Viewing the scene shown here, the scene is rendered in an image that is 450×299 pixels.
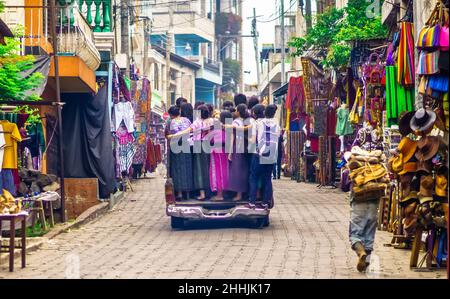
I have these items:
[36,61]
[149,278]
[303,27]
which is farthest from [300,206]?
[303,27]

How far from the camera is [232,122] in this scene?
18.1m

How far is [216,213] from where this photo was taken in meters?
17.7

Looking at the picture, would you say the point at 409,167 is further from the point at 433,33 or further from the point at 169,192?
the point at 169,192

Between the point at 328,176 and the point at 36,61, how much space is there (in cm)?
1327

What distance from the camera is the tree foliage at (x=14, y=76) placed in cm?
1767

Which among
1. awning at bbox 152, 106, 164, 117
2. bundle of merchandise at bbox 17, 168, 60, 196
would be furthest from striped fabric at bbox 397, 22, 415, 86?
awning at bbox 152, 106, 164, 117

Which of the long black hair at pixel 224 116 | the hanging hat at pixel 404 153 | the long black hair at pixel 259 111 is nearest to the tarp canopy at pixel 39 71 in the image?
the long black hair at pixel 224 116

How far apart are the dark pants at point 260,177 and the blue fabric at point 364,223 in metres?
4.99

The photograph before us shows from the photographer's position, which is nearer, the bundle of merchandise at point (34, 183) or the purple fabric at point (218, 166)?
the purple fabric at point (218, 166)

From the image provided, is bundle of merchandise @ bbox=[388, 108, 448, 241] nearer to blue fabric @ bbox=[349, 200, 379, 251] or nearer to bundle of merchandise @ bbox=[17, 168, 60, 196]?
blue fabric @ bbox=[349, 200, 379, 251]

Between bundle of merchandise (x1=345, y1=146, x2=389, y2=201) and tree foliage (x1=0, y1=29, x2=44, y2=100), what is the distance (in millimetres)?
7114

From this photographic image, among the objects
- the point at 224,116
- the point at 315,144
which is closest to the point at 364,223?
the point at 224,116

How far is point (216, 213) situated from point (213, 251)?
9.71 ft

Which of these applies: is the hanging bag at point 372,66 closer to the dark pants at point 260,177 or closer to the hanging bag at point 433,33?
the dark pants at point 260,177
